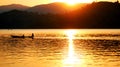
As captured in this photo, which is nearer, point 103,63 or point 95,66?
point 95,66

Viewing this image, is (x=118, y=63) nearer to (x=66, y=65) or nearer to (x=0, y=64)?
(x=66, y=65)

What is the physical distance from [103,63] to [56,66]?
7190 millimetres

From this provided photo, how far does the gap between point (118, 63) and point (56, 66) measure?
345 inches

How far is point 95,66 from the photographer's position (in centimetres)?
5112

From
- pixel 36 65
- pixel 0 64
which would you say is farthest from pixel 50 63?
pixel 0 64

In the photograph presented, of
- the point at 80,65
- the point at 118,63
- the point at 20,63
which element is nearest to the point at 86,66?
the point at 80,65

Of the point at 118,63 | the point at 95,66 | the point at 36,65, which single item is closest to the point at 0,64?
the point at 36,65

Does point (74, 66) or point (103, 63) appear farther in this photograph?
point (103, 63)

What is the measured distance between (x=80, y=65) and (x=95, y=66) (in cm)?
236

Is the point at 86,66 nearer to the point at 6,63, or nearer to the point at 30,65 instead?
the point at 30,65

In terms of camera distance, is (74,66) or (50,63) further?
(50,63)

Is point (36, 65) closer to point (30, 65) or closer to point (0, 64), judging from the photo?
point (30, 65)

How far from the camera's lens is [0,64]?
52969 millimetres

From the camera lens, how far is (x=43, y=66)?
5162 cm
